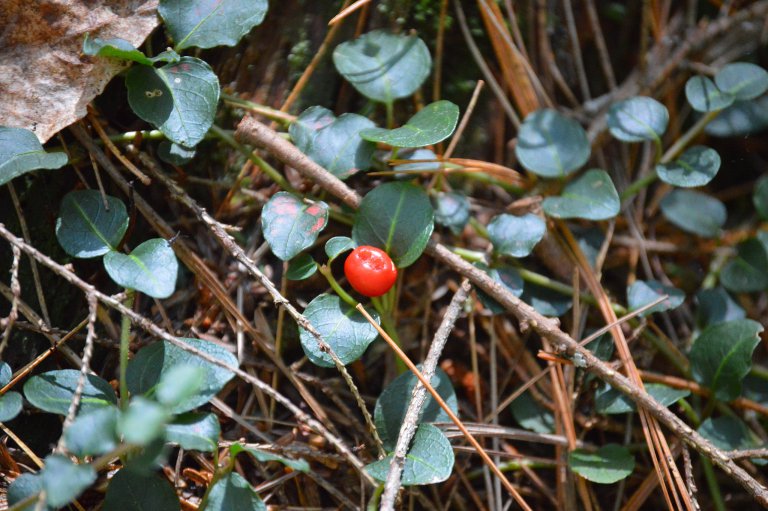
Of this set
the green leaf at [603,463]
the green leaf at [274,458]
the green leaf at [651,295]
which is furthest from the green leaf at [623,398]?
the green leaf at [274,458]

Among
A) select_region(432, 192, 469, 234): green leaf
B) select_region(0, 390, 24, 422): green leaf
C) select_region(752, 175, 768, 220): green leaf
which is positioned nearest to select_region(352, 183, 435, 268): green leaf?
select_region(432, 192, 469, 234): green leaf

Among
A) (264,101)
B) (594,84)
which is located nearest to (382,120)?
(264,101)

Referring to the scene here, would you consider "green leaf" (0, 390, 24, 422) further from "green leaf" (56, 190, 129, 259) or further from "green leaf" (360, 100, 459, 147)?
"green leaf" (360, 100, 459, 147)

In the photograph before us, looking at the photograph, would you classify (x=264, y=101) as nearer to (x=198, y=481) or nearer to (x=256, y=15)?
(x=256, y=15)

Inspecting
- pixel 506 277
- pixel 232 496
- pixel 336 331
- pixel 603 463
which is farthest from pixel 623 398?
pixel 232 496

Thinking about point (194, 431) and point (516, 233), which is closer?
point (194, 431)

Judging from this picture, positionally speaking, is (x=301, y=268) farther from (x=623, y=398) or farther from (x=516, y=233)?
(x=623, y=398)
